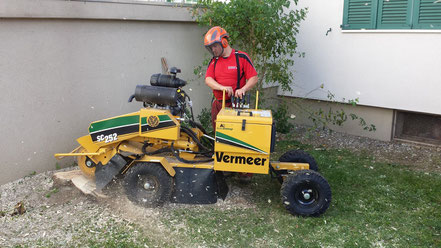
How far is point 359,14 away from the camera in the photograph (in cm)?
786

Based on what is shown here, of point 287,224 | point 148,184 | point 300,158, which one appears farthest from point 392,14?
point 148,184

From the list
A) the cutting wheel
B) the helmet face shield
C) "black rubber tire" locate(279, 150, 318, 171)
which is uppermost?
the helmet face shield

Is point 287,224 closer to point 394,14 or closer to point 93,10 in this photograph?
point 93,10

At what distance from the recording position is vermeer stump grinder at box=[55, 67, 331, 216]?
480 centimetres

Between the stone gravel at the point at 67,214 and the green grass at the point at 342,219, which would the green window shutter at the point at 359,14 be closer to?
the green grass at the point at 342,219

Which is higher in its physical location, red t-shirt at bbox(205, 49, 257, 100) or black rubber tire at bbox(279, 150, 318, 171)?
red t-shirt at bbox(205, 49, 257, 100)

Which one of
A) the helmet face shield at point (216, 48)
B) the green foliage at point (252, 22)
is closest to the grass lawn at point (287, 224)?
the helmet face shield at point (216, 48)

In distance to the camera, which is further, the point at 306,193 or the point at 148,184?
the point at 148,184

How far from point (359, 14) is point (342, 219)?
431cm

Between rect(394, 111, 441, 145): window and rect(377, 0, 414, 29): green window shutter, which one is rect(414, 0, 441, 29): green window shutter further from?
rect(394, 111, 441, 145): window

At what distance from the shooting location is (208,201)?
5.14 meters

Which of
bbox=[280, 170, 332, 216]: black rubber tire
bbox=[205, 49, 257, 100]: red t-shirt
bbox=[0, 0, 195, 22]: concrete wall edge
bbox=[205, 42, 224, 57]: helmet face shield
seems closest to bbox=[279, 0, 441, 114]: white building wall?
bbox=[0, 0, 195, 22]: concrete wall edge

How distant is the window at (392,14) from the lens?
7129mm

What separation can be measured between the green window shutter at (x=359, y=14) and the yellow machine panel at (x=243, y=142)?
152 inches
